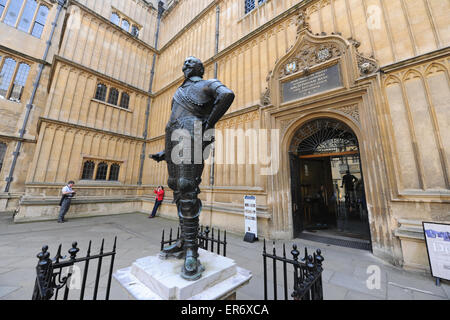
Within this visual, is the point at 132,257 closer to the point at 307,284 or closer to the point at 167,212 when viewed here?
the point at 307,284

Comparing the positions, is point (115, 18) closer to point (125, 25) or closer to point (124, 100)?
point (125, 25)

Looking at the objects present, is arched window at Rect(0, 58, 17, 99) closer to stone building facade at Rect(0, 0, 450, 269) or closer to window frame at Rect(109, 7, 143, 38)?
stone building facade at Rect(0, 0, 450, 269)

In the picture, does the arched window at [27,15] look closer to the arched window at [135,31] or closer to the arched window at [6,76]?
the arched window at [6,76]

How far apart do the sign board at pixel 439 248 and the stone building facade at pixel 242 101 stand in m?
0.39

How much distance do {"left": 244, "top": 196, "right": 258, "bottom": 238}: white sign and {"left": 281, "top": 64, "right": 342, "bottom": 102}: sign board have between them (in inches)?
137

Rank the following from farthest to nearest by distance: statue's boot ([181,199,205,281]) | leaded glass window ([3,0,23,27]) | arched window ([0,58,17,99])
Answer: leaded glass window ([3,0,23,27])
arched window ([0,58,17,99])
statue's boot ([181,199,205,281])

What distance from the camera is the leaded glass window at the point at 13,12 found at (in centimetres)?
1009

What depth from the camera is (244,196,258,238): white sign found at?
5469 mm

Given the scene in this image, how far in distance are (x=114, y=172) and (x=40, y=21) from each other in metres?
10.6

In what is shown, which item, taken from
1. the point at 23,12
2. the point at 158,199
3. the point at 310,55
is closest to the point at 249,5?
the point at 310,55

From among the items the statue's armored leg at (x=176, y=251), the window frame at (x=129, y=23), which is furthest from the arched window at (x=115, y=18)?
the statue's armored leg at (x=176, y=251)

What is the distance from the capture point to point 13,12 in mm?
10266

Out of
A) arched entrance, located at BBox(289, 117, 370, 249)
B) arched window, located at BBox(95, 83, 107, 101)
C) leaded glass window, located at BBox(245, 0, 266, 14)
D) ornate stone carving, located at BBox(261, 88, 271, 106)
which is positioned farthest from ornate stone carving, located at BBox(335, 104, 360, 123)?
arched window, located at BBox(95, 83, 107, 101)

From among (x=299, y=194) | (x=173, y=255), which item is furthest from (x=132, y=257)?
(x=299, y=194)
